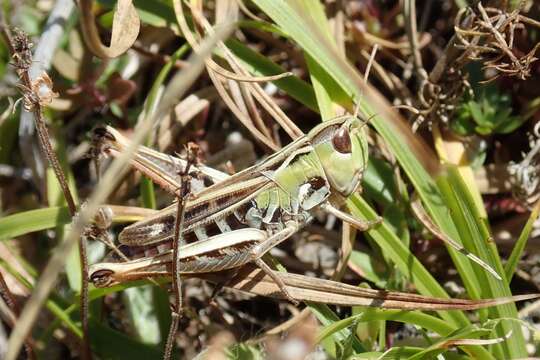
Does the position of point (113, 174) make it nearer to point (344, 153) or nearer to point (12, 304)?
point (344, 153)

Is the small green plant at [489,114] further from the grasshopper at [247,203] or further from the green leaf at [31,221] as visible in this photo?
the green leaf at [31,221]

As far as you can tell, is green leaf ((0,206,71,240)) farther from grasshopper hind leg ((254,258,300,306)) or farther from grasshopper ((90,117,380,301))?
grasshopper hind leg ((254,258,300,306))

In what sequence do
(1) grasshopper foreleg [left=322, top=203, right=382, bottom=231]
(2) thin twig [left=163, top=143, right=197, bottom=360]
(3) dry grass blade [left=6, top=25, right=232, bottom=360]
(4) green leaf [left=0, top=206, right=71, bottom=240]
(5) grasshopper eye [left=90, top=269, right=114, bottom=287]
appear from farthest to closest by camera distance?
(4) green leaf [left=0, top=206, right=71, bottom=240], (1) grasshopper foreleg [left=322, top=203, right=382, bottom=231], (5) grasshopper eye [left=90, top=269, right=114, bottom=287], (2) thin twig [left=163, top=143, right=197, bottom=360], (3) dry grass blade [left=6, top=25, right=232, bottom=360]

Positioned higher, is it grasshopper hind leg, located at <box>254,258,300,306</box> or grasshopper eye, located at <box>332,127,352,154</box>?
grasshopper eye, located at <box>332,127,352,154</box>

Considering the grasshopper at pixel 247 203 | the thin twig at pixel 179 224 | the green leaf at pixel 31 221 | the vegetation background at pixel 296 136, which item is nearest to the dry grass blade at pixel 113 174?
the thin twig at pixel 179 224

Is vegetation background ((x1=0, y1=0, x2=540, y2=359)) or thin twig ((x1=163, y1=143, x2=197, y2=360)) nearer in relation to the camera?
thin twig ((x1=163, y1=143, x2=197, y2=360))

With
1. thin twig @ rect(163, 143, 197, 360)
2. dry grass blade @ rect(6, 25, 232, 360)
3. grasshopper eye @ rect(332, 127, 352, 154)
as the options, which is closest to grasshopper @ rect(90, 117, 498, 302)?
grasshopper eye @ rect(332, 127, 352, 154)

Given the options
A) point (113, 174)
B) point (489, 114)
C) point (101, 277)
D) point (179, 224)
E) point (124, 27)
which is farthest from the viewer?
point (489, 114)

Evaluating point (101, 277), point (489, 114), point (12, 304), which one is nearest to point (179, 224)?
point (101, 277)

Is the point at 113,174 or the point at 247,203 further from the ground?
the point at 113,174
